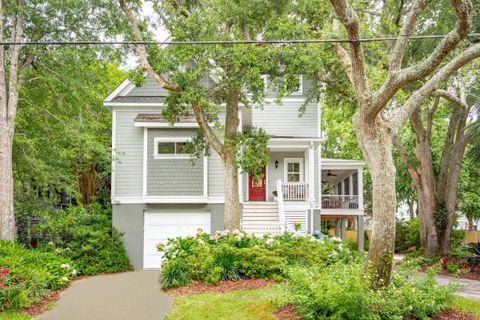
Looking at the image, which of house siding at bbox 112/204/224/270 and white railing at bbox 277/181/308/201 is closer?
house siding at bbox 112/204/224/270

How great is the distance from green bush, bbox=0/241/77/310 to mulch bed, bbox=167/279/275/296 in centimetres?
260

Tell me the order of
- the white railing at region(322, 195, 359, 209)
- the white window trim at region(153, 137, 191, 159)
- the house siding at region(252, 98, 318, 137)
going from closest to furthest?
the white window trim at region(153, 137, 191, 159), the house siding at region(252, 98, 318, 137), the white railing at region(322, 195, 359, 209)

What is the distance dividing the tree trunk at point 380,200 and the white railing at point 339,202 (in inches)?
569

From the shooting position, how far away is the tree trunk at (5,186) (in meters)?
13.0

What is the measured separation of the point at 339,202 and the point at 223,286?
1359cm

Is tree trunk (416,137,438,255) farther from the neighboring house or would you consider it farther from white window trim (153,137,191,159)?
white window trim (153,137,191,159)

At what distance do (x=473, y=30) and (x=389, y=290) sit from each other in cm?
1012

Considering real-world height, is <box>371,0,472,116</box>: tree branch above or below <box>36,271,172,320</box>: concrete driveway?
above

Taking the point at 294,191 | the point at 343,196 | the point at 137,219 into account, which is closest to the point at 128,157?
the point at 137,219

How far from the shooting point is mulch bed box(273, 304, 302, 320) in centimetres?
685

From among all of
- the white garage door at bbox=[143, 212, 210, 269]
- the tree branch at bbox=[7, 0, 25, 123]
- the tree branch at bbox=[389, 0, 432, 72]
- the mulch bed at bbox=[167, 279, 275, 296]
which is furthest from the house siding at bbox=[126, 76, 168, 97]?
the tree branch at bbox=[389, 0, 432, 72]

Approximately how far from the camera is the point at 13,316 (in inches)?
319

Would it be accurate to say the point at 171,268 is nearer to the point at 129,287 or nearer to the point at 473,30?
the point at 129,287

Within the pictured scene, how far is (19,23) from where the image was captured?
45.0ft
